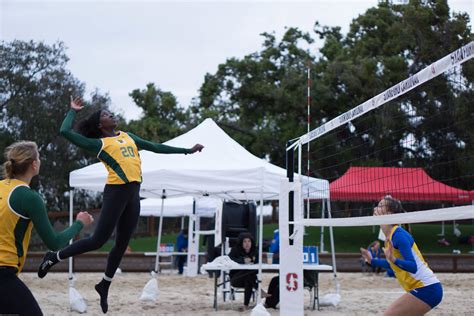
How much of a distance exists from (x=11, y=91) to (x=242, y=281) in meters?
16.8

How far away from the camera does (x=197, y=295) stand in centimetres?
1257

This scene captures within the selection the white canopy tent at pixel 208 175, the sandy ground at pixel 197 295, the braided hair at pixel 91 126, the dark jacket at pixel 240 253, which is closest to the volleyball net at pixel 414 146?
the white canopy tent at pixel 208 175

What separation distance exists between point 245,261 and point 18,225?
675 centimetres

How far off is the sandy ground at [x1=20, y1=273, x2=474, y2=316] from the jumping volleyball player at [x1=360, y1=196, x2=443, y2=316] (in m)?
4.47

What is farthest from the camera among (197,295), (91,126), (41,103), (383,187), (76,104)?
(41,103)

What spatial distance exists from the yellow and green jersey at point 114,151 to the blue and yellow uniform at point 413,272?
6.27ft

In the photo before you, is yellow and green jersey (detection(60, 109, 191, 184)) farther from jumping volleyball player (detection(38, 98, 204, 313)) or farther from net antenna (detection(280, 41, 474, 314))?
net antenna (detection(280, 41, 474, 314))

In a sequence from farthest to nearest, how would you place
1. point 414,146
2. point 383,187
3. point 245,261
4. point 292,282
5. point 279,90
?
point 279,90, point 383,187, point 414,146, point 245,261, point 292,282

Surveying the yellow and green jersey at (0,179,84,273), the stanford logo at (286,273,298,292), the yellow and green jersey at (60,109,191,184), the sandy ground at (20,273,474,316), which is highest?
the yellow and green jersey at (60,109,191,184)

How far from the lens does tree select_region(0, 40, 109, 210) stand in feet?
79.8

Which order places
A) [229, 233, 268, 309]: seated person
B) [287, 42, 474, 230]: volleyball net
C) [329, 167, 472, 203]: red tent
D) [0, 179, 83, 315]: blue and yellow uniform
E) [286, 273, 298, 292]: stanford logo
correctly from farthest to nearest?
[329, 167, 472, 203]: red tent, [229, 233, 268, 309]: seated person, [286, 273, 298, 292]: stanford logo, [287, 42, 474, 230]: volleyball net, [0, 179, 83, 315]: blue and yellow uniform

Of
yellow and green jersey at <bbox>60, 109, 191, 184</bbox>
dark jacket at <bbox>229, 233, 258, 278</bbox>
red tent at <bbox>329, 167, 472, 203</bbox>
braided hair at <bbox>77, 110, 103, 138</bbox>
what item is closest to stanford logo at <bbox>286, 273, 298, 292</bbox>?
yellow and green jersey at <bbox>60, 109, 191, 184</bbox>

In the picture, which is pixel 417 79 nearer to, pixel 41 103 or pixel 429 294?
pixel 429 294

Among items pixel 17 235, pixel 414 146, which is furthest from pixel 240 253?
pixel 17 235
